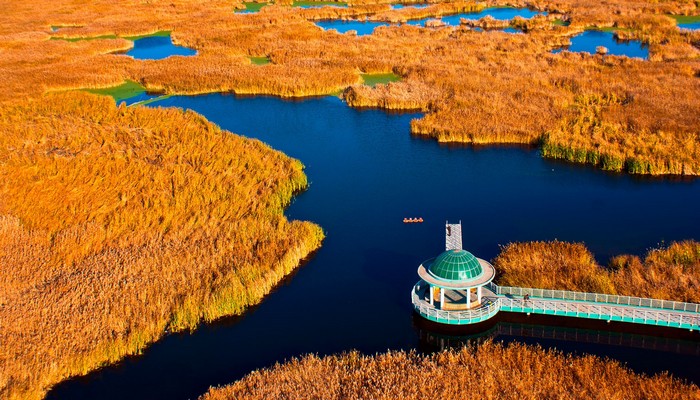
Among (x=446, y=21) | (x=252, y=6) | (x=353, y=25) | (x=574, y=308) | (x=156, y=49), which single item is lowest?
(x=574, y=308)

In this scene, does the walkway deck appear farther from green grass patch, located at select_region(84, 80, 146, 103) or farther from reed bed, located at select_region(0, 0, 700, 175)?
green grass patch, located at select_region(84, 80, 146, 103)

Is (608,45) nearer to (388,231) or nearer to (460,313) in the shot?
(388,231)

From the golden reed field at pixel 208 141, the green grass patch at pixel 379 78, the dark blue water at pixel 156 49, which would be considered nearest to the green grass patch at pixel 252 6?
the golden reed field at pixel 208 141

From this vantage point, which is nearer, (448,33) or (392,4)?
(448,33)

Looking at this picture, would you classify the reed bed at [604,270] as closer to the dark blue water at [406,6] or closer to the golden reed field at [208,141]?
the golden reed field at [208,141]

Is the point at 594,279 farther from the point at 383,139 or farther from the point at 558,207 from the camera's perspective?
the point at 383,139

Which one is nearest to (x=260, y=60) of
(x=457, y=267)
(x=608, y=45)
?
(x=608, y=45)

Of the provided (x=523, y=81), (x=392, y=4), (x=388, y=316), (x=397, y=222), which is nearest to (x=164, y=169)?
(x=397, y=222)
